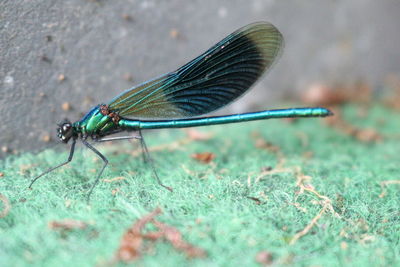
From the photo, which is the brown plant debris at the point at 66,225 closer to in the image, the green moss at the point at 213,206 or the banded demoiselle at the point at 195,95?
the green moss at the point at 213,206

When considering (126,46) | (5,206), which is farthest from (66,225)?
(126,46)

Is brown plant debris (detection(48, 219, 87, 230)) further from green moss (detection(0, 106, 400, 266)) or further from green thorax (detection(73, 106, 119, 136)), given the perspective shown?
green thorax (detection(73, 106, 119, 136))

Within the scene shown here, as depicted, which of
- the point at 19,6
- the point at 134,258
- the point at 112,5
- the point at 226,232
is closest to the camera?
the point at 134,258

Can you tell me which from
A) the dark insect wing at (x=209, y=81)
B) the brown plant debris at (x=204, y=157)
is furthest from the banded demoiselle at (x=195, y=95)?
the brown plant debris at (x=204, y=157)

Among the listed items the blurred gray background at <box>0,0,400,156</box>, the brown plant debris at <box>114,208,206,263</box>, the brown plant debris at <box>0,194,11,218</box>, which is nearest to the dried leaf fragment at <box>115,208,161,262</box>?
the brown plant debris at <box>114,208,206,263</box>

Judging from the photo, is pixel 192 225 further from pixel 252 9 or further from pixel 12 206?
pixel 252 9

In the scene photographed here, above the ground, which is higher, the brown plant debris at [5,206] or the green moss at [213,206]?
the brown plant debris at [5,206]

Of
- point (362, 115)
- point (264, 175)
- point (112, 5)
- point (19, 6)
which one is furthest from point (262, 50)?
point (362, 115)
